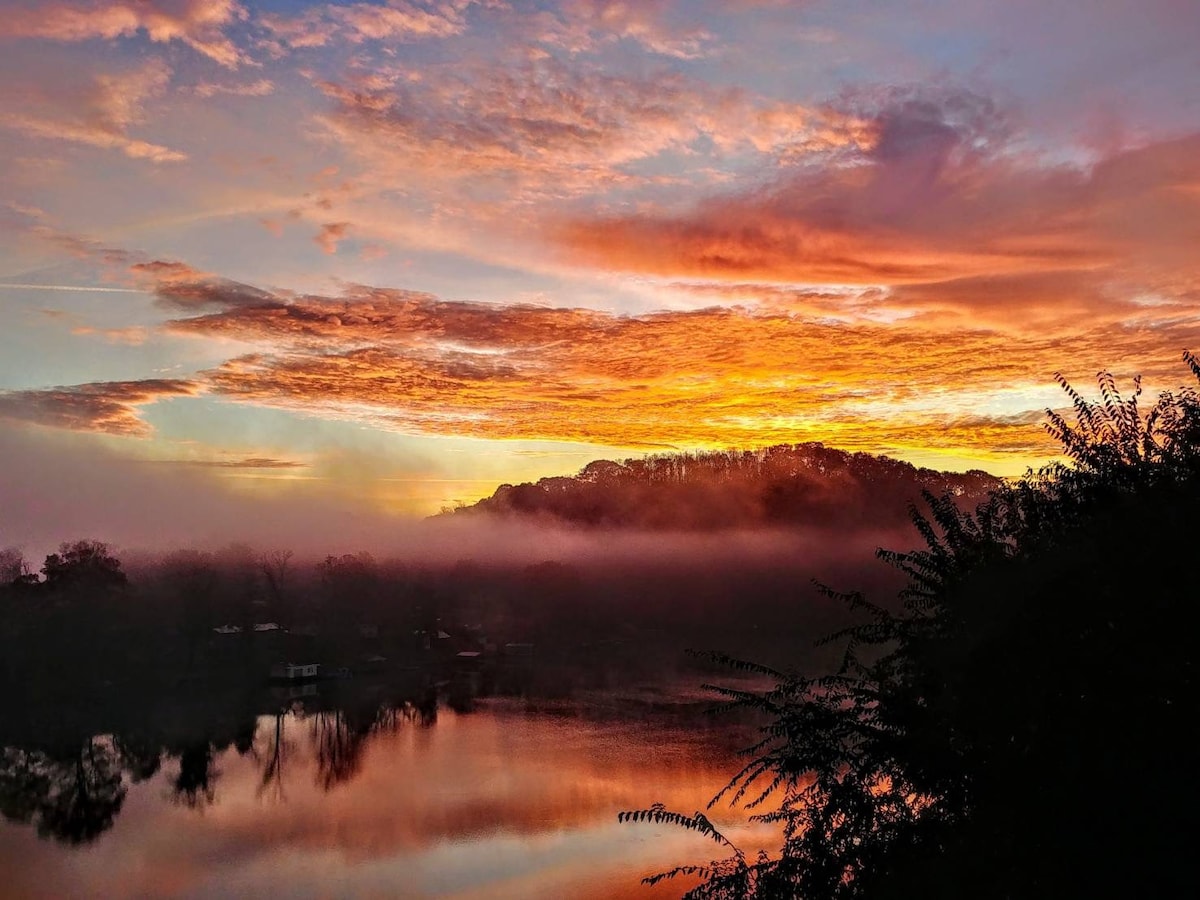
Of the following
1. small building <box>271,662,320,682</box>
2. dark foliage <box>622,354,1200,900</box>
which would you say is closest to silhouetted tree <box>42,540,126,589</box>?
small building <box>271,662,320,682</box>

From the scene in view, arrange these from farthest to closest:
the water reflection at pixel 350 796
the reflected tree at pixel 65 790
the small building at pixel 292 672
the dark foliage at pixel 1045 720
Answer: the small building at pixel 292 672 < the reflected tree at pixel 65 790 < the water reflection at pixel 350 796 < the dark foliage at pixel 1045 720

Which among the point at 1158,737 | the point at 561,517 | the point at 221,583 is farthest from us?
the point at 561,517

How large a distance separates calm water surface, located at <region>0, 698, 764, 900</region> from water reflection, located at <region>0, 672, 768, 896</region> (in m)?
0.11

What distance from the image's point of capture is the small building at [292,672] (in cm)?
6325

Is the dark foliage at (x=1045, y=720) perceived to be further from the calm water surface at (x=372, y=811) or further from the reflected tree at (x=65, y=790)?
the reflected tree at (x=65, y=790)

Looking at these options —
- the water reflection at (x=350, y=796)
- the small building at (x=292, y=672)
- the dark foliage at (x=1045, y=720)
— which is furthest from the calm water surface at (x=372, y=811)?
the dark foliage at (x=1045, y=720)

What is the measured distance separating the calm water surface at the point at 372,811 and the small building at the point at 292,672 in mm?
15072

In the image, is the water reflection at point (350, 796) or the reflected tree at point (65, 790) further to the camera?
the reflected tree at point (65, 790)

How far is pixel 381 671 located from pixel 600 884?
51435 millimetres

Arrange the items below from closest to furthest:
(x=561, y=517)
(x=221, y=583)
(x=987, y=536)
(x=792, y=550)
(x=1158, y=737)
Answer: (x=1158, y=737)
(x=987, y=536)
(x=221, y=583)
(x=792, y=550)
(x=561, y=517)

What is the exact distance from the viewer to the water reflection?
2561cm

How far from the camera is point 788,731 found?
9375 millimetres

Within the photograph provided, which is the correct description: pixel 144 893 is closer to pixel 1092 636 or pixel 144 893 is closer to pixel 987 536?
pixel 987 536

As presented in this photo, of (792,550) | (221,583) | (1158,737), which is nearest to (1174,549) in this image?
(1158,737)
